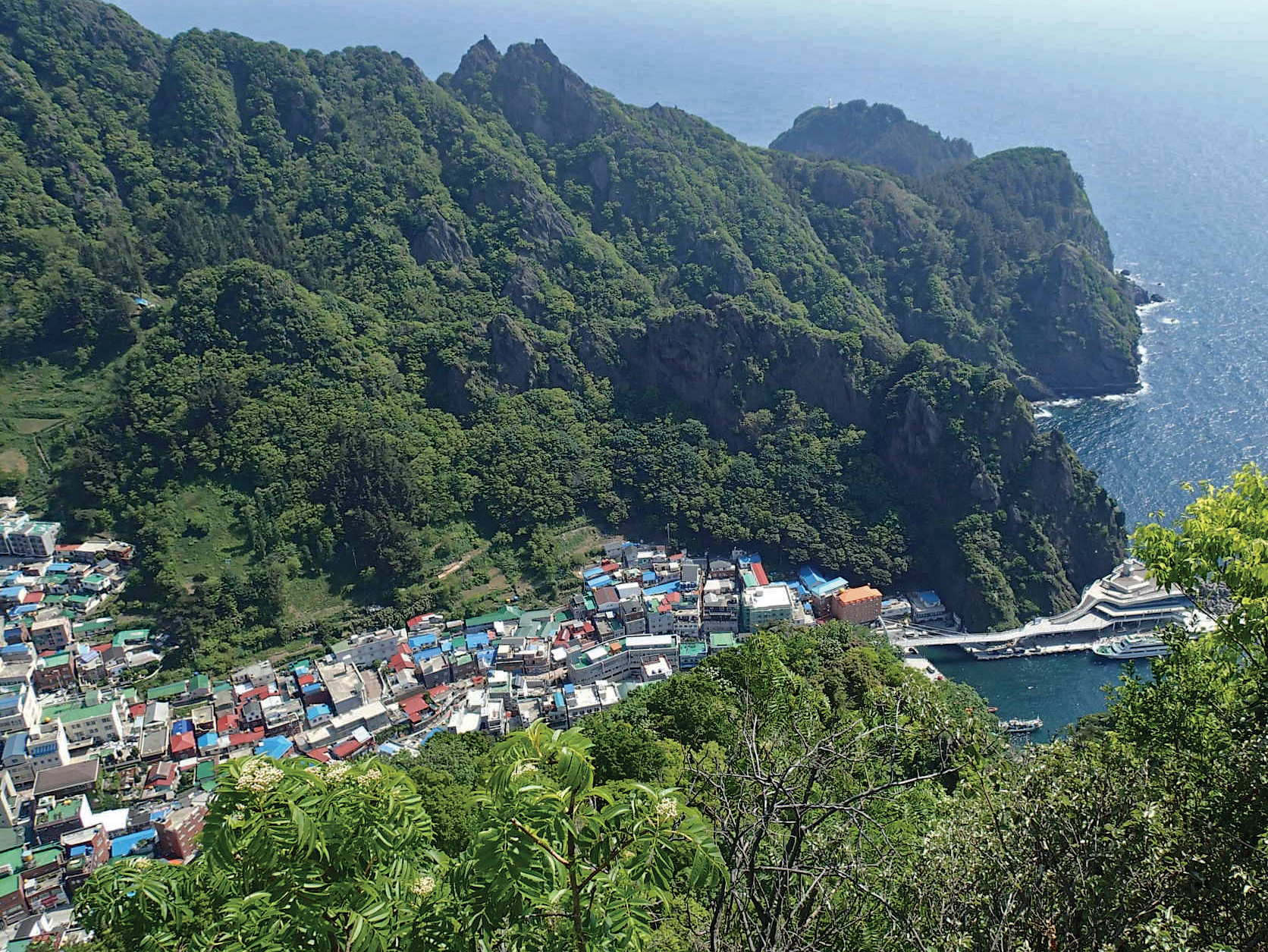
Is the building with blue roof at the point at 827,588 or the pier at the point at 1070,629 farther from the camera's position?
the building with blue roof at the point at 827,588

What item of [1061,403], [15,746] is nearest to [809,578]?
[1061,403]

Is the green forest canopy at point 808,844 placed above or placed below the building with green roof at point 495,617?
above

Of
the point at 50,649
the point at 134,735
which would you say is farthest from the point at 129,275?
the point at 134,735

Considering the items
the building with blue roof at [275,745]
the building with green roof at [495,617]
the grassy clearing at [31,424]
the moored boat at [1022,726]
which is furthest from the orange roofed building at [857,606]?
the grassy clearing at [31,424]

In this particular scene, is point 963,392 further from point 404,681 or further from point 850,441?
point 404,681

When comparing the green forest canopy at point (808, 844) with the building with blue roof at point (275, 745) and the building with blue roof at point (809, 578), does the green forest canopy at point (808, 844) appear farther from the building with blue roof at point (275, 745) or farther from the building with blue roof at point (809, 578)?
the building with blue roof at point (809, 578)

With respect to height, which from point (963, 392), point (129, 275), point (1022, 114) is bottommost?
point (963, 392)
